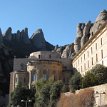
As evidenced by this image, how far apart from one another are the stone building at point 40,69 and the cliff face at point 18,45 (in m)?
37.0

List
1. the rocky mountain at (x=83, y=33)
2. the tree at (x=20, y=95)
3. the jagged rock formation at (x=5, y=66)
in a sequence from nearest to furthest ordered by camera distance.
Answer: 1. the tree at (x=20, y=95)
2. the rocky mountain at (x=83, y=33)
3. the jagged rock formation at (x=5, y=66)

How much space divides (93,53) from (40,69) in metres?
16.1

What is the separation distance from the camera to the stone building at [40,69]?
84.7 metres

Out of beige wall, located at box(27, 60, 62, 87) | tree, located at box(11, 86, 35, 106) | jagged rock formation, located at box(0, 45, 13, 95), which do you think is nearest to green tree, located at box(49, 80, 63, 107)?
tree, located at box(11, 86, 35, 106)

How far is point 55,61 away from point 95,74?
95.9 ft

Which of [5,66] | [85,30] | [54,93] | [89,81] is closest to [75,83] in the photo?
[89,81]

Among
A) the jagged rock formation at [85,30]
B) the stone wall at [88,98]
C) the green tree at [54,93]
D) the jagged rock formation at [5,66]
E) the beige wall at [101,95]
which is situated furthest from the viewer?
the jagged rock formation at [5,66]

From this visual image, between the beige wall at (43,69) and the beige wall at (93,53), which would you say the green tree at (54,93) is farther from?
the beige wall at (43,69)

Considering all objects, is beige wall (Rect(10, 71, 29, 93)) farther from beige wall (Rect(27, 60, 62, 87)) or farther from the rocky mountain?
the rocky mountain

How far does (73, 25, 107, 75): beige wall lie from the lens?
213ft

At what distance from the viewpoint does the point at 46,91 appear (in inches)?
2687

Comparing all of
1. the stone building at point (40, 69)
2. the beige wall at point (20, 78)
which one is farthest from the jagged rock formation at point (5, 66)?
the beige wall at point (20, 78)

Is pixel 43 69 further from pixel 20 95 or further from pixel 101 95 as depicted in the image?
pixel 101 95

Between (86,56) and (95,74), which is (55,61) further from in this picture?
(95,74)
